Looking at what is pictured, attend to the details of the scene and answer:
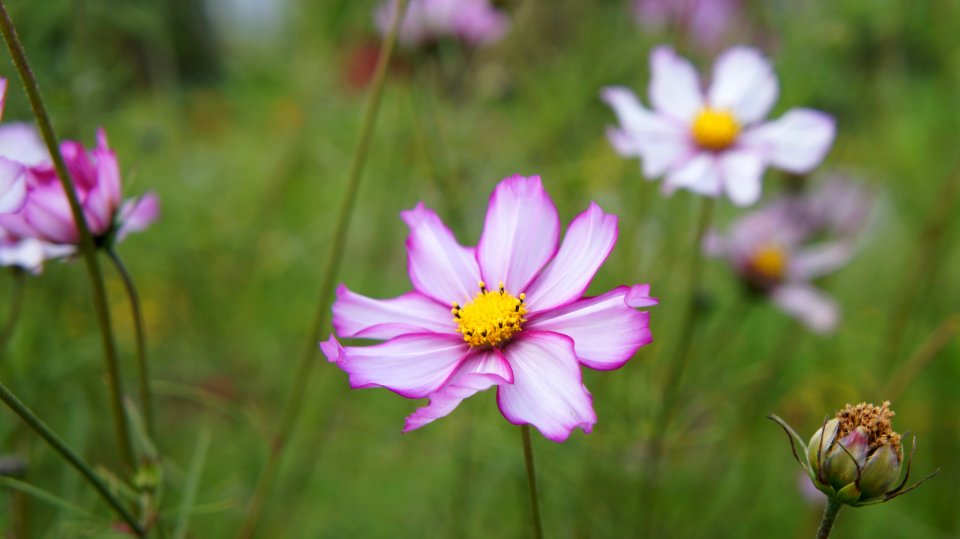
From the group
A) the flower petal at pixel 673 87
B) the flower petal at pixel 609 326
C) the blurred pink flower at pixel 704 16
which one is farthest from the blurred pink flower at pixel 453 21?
the flower petal at pixel 609 326

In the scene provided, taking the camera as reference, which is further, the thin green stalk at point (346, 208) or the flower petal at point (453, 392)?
the thin green stalk at point (346, 208)

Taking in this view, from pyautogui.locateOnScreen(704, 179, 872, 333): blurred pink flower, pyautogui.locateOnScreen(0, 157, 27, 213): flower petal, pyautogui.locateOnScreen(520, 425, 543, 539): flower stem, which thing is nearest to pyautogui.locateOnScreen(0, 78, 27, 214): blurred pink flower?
pyautogui.locateOnScreen(0, 157, 27, 213): flower petal

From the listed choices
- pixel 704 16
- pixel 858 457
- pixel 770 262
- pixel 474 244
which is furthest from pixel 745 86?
pixel 704 16

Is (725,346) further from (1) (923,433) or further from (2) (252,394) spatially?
Result: (2) (252,394)

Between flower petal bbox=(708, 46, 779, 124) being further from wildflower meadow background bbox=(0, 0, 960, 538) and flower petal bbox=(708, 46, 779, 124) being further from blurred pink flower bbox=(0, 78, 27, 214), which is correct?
blurred pink flower bbox=(0, 78, 27, 214)

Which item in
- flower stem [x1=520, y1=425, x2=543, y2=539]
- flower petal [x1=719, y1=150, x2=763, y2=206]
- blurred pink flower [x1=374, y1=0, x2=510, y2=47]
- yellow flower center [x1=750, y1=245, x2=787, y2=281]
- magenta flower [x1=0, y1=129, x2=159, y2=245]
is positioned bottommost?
flower stem [x1=520, y1=425, x2=543, y2=539]

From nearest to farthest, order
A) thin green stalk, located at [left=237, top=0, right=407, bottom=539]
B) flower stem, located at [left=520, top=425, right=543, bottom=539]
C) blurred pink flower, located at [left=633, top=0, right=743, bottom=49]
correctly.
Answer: flower stem, located at [left=520, top=425, right=543, bottom=539], thin green stalk, located at [left=237, top=0, right=407, bottom=539], blurred pink flower, located at [left=633, top=0, right=743, bottom=49]

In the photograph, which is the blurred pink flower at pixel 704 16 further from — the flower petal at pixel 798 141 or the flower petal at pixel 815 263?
the flower petal at pixel 798 141
